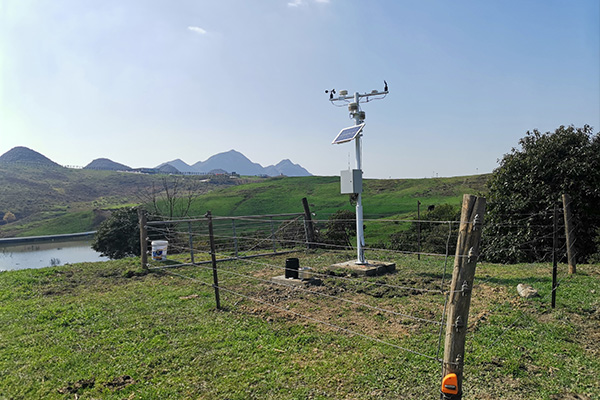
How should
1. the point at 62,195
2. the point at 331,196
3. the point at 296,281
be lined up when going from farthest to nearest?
the point at 62,195, the point at 331,196, the point at 296,281

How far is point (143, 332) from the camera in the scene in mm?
5203

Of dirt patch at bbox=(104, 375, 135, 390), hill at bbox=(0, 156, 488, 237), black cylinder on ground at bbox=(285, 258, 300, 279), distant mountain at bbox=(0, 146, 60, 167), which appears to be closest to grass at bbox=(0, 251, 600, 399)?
dirt patch at bbox=(104, 375, 135, 390)

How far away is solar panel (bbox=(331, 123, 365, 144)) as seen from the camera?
8566 mm

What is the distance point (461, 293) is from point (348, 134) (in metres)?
6.50

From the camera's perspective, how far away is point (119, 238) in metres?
15.7

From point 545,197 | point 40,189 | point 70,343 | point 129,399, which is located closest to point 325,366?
point 129,399

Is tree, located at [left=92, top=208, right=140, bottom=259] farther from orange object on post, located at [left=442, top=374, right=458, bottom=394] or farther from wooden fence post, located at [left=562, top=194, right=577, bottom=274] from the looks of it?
orange object on post, located at [left=442, top=374, right=458, bottom=394]

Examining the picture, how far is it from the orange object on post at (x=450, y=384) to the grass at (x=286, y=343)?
0.71 m

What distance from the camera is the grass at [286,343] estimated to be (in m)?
3.57

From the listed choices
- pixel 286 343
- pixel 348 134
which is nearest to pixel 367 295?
pixel 286 343

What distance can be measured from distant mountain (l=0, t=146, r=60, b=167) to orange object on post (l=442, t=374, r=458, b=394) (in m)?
115

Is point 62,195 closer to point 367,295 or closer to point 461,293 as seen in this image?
point 367,295

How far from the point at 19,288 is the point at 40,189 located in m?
68.0

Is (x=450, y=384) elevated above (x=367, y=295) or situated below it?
above
